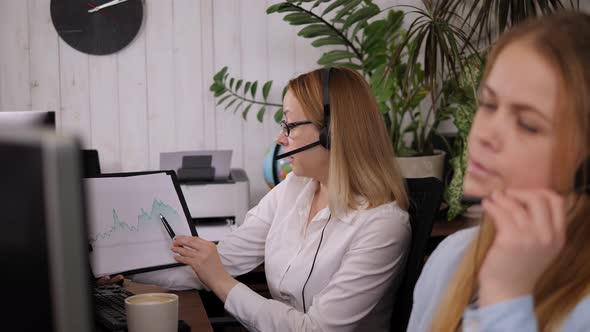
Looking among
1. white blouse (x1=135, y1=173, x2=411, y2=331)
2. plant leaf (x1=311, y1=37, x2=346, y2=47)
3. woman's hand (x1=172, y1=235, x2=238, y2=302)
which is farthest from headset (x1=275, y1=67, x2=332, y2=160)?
plant leaf (x1=311, y1=37, x2=346, y2=47)

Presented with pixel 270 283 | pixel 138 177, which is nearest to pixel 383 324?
pixel 270 283

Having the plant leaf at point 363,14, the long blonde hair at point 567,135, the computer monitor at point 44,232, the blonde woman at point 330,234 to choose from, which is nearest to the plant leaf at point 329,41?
the plant leaf at point 363,14

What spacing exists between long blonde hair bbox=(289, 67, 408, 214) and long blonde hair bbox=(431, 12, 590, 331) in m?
0.77

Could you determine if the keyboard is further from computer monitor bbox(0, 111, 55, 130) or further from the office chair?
the office chair

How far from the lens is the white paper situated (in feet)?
5.59

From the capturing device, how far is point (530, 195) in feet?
2.75

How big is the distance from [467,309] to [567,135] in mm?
299

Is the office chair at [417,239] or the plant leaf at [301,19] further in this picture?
the plant leaf at [301,19]

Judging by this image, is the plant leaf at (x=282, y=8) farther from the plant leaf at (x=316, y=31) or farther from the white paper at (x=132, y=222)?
the white paper at (x=132, y=222)

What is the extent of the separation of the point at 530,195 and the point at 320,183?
1.14 meters

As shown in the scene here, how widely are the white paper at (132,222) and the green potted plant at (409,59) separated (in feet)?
3.69

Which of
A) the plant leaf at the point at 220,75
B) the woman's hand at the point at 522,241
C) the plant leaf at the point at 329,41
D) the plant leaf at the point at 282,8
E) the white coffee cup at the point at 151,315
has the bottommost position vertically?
the white coffee cup at the point at 151,315

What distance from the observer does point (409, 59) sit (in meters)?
2.61

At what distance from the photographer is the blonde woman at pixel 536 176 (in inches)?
32.9
